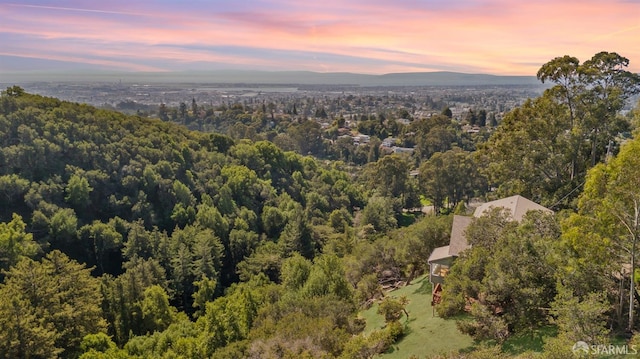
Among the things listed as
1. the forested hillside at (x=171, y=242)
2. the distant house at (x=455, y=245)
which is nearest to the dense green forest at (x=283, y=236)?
the forested hillside at (x=171, y=242)

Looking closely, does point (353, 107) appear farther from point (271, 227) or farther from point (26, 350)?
point (26, 350)

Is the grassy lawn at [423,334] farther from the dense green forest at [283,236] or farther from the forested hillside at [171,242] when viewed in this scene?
the forested hillside at [171,242]

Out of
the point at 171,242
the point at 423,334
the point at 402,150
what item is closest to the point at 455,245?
the point at 423,334

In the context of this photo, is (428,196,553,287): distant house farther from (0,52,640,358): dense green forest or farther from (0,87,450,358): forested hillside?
(0,87,450,358): forested hillside

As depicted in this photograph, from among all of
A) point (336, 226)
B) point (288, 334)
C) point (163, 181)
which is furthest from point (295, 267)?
point (163, 181)

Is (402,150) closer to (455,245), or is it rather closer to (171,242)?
(171,242)

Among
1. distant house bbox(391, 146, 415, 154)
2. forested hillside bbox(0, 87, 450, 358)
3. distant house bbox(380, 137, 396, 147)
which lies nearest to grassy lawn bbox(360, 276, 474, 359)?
forested hillside bbox(0, 87, 450, 358)
